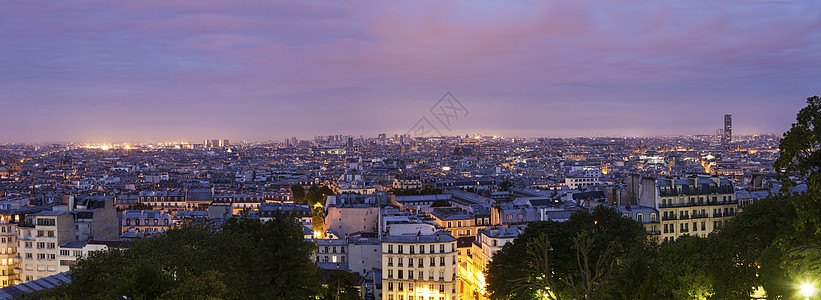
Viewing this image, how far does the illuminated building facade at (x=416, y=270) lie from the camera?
40.6 metres

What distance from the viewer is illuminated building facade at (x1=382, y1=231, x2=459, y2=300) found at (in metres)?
40.6

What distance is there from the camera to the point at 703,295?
22328 millimetres

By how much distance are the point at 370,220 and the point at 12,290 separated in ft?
112

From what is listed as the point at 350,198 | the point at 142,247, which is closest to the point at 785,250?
the point at 142,247

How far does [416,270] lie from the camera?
40.7 m

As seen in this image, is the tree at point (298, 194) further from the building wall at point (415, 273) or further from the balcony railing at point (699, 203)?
the balcony railing at point (699, 203)

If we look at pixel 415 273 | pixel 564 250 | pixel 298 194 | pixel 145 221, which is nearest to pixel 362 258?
pixel 415 273

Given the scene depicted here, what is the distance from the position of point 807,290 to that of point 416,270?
82.4ft

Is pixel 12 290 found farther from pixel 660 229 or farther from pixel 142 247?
pixel 660 229

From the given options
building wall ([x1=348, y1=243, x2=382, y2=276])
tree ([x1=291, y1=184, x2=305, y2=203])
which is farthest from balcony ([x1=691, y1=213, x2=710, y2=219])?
tree ([x1=291, y1=184, x2=305, y2=203])

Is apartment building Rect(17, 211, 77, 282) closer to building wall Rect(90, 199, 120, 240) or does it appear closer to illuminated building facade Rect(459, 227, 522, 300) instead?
building wall Rect(90, 199, 120, 240)

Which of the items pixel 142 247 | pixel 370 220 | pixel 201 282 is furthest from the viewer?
pixel 370 220

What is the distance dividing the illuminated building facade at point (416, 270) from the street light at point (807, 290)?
24.5 metres

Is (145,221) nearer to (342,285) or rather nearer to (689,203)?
(342,285)
